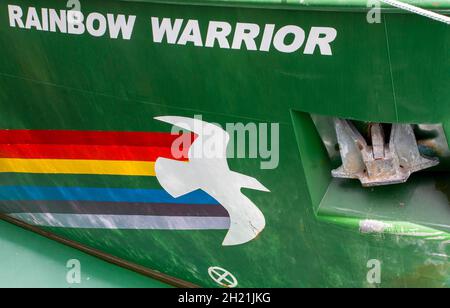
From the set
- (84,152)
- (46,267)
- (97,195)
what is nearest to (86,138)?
(84,152)

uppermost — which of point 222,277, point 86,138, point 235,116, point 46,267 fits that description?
point 86,138

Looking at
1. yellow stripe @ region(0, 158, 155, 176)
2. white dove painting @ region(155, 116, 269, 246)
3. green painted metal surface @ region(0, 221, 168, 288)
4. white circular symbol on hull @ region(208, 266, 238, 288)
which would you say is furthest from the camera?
green painted metal surface @ region(0, 221, 168, 288)

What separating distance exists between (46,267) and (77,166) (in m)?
0.68

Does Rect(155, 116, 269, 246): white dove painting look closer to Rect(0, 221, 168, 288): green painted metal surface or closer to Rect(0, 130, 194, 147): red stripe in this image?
Rect(0, 130, 194, 147): red stripe

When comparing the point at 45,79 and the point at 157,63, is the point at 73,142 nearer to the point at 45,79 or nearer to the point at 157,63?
the point at 45,79

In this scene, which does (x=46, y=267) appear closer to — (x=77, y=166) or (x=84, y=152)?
(x=77, y=166)

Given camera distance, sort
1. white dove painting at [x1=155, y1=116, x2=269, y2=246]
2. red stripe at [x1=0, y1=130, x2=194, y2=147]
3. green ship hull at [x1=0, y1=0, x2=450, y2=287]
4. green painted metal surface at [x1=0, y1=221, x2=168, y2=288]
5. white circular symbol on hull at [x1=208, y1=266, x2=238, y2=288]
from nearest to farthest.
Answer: green ship hull at [x1=0, y1=0, x2=450, y2=287] → white dove painting at [x1=155, y1=116, x2=269, y2=246] → red stripe at [x1=0, y1=130, x2=194, y2=147] → white circular symbol on hull at [x1=208, y1=266, x2=238, y2=288] → green painted metal surface at [x1=0, y1=221, x2=168, y2=288]

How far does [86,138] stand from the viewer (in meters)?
3.49

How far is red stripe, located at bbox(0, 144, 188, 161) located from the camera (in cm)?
337

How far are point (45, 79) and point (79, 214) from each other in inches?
26.5

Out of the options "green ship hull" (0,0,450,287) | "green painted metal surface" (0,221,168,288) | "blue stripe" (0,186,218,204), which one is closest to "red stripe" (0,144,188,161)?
"green ship hull" (0,0,450,287)

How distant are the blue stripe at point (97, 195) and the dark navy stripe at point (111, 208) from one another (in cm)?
2

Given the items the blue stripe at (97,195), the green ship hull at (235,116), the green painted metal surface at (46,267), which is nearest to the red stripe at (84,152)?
the green ship hull at (235,116)

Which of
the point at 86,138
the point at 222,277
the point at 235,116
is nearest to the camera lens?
the point at 235,116
